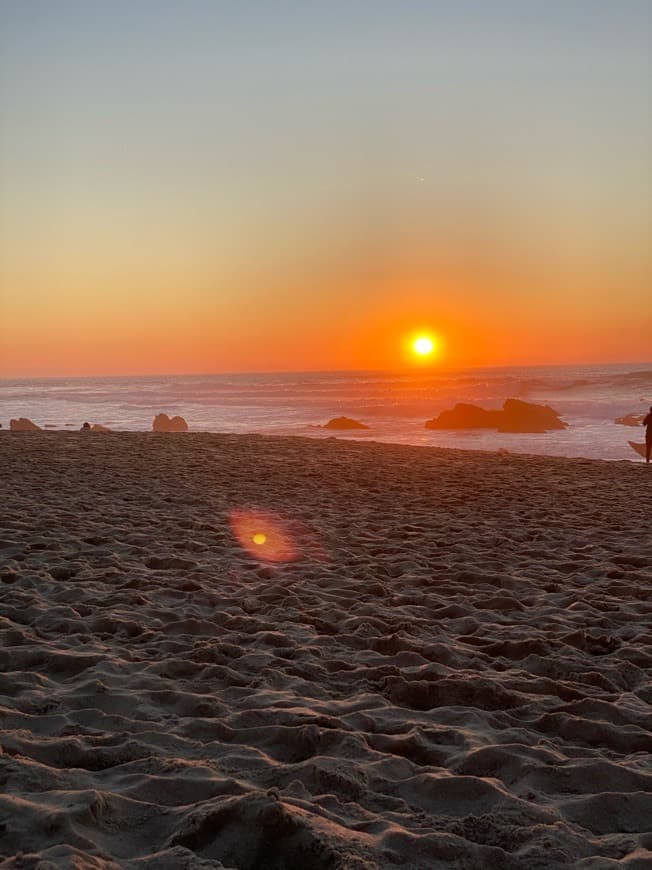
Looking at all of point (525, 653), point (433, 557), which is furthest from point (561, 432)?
point (525, 653)

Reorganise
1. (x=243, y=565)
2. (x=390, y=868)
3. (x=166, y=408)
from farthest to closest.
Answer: (x=166, y=408), (x=243, y=565), (x=390, y=868)

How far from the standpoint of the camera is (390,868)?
2396 mm

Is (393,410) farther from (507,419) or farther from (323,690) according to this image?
(323,690)

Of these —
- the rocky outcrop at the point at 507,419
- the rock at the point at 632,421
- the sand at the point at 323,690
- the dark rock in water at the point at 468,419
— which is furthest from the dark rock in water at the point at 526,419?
the sand at the point at 323,690

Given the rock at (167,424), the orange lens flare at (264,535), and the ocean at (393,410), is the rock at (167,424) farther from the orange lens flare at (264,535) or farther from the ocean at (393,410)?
the orange lens flare at (264,535)

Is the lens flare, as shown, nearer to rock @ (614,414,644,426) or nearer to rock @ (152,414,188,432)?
rock @ (152,414,188,432)

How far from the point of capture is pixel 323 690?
3.93 meters

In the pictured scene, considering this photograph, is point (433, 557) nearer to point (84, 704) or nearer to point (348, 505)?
point (348, 505)

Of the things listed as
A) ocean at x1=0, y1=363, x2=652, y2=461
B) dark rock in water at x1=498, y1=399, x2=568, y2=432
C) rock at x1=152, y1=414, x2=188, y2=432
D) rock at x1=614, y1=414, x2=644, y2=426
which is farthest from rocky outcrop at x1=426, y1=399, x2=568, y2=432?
rock at x1=152, y1=414, x2=188, y2=432

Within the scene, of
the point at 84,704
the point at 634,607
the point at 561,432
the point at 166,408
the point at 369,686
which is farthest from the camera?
the point at 166,408

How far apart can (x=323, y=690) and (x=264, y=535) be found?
Result: 4.00 m

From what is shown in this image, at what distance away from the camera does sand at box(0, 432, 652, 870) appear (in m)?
2.59

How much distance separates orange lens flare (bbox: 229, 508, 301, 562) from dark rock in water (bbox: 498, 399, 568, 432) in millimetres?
27459

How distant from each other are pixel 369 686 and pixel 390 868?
1.62 m
